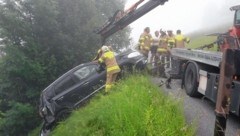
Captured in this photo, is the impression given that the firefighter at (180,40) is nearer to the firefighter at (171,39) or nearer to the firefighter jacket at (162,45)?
the firefighter at (171,39)

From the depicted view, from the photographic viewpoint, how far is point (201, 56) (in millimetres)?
8297

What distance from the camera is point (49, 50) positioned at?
67.3 feet

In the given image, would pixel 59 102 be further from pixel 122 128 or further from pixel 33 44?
pixel 33 44

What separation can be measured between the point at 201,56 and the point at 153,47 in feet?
21.3

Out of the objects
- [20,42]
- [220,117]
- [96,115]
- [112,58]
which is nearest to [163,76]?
[112,58]

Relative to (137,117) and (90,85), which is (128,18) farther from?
(137,117)

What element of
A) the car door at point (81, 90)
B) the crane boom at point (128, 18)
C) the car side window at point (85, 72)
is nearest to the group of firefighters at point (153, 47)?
the car side window at point (85, 72)

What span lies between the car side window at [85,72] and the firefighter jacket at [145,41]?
3308 mm

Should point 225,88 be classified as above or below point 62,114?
above

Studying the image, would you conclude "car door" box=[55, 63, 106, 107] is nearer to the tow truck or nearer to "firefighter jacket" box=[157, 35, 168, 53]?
the tow truck

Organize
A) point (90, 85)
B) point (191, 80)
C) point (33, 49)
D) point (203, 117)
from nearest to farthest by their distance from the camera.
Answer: point (203, 117)
point (191, 80)
point (90, 85)
point (33, 49)

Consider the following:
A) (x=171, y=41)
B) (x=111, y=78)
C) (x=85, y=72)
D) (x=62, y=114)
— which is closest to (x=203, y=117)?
(x=111, y=78)

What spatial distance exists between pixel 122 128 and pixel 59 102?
6076 millimetres

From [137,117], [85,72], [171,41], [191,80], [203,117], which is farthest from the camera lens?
[171,41]
